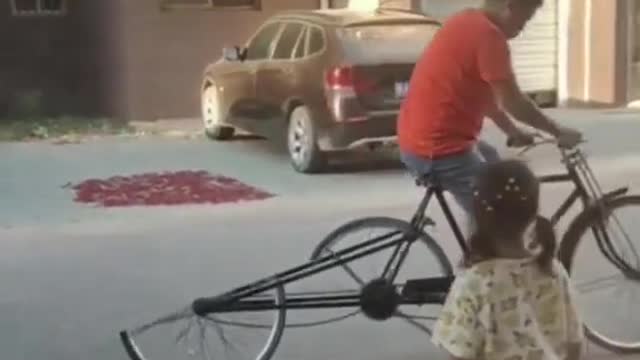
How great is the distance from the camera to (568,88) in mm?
20812

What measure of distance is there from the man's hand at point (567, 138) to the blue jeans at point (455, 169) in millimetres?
328

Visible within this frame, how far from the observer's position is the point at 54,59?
2148 cm

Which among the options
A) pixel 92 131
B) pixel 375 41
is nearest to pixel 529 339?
pixel 375 41

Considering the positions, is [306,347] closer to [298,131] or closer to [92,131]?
[298,131]

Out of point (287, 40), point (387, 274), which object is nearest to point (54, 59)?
point (287, 40)

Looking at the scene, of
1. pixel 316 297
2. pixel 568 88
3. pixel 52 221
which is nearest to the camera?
pixel 316 297

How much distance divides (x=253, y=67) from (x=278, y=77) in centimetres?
69

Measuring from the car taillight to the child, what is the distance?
10.2m

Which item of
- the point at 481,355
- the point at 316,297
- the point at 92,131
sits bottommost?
the point at 92,131

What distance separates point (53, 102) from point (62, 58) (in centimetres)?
76

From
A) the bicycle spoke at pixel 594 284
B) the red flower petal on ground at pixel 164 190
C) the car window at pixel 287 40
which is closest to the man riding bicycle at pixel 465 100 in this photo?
the bicycle spoke at pixel 594 284

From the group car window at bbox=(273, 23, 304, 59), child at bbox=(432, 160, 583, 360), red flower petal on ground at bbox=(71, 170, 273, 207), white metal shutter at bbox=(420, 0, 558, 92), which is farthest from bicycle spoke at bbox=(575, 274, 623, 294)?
white metal shutter at bbox=(420, 0, 558, 92)

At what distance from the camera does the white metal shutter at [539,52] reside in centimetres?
2097

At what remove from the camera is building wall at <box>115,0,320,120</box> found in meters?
20.0
